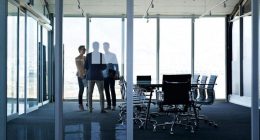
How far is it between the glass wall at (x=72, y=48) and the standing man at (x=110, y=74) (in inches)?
17.6

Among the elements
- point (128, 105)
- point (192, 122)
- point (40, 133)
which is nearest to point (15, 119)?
point (40, 133)

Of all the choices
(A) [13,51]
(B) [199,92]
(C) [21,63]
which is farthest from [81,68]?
(C) [21,63]

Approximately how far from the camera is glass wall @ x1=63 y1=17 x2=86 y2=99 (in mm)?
5214

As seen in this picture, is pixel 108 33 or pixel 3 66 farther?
pixel 108 33

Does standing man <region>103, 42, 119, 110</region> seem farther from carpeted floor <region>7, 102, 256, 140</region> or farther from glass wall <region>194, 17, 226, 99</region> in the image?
glass wall <region>194, 17, 226, 99</region>

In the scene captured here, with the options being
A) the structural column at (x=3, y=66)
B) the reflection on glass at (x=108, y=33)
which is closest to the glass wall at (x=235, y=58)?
the reflection on glass at (x=108, y=33)

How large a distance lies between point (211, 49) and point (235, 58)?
36.6 inches

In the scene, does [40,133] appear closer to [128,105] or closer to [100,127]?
[100,127]

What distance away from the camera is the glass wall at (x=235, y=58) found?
13.2m

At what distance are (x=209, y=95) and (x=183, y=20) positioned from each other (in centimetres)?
670

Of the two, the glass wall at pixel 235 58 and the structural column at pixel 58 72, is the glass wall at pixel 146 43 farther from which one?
the structural column at pixel 58 72

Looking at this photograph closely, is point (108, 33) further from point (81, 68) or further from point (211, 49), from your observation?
point (211, 49)

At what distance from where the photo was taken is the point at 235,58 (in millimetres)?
13508

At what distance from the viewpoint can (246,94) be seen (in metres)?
12.4
